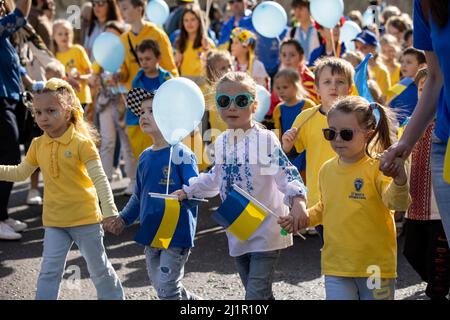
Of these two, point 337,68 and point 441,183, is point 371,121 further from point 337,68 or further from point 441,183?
point 337,68

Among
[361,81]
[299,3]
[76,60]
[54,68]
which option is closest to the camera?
[361,81]

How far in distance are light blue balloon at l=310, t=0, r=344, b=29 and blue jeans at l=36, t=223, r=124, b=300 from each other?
3843 mm

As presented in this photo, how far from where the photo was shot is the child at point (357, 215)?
12.7ft

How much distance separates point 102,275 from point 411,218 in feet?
6.61

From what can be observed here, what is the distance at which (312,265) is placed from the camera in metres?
6.01

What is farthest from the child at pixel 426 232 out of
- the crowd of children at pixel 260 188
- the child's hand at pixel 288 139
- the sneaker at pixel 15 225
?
the sneaker at pixel 15 225

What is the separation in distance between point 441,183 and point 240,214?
1.23 meters

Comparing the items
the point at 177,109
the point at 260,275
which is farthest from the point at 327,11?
the point at 260,275

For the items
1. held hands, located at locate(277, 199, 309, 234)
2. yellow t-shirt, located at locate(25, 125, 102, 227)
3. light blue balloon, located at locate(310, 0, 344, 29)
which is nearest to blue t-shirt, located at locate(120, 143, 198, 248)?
yellow t-shirt, located at locate(25, 125, 102, 227)

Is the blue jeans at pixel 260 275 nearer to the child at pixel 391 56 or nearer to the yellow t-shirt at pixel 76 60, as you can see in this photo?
the yellow t-shirt at pixel 76 60

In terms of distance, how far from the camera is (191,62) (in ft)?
29.1
